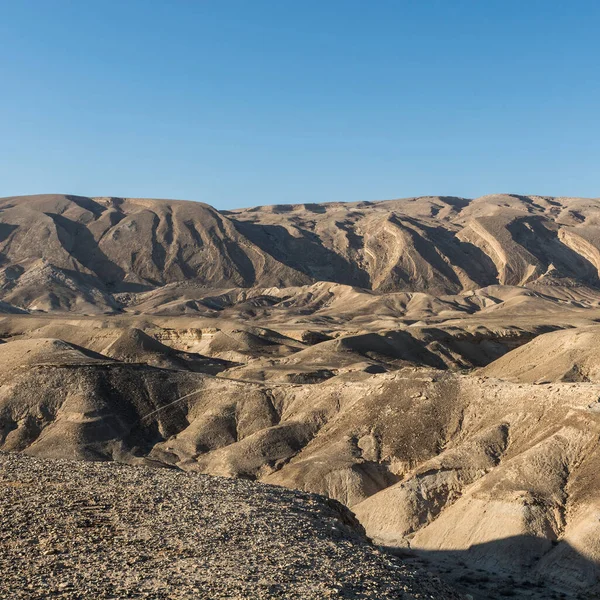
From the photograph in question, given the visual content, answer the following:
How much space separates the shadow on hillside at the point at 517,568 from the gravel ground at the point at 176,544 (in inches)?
209

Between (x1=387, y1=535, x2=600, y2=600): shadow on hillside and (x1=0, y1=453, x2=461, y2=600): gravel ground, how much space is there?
17.5ft

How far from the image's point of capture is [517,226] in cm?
18188

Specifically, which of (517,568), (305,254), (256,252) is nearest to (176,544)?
(517,568)

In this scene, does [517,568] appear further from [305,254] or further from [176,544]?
[305,254]

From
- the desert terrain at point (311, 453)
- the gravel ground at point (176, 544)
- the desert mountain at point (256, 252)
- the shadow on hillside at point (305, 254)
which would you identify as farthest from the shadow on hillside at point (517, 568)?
the shadow on hillside at point (305, 254)

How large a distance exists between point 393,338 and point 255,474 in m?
46.3

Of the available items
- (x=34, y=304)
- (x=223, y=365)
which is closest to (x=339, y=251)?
(x=34, y=304)

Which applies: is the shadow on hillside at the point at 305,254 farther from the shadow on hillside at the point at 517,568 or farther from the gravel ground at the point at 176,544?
the gravel ground at the point at 176,544

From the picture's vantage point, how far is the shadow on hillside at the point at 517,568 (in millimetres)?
28938

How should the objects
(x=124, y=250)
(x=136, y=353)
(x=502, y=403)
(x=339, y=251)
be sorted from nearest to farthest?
(x=502, y=403), (x=136, y=353), (x=124, y=250), (x=339, y=251)

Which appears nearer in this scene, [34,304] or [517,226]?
[34,304]

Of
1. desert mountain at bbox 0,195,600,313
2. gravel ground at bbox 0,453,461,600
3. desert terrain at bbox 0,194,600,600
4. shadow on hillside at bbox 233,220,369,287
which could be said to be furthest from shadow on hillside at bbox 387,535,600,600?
shadow on hillside at bbox 233,220,369,287

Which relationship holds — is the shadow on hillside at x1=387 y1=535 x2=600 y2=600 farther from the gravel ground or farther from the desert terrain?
the gravel ground

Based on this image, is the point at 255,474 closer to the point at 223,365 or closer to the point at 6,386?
the point at 6,386
